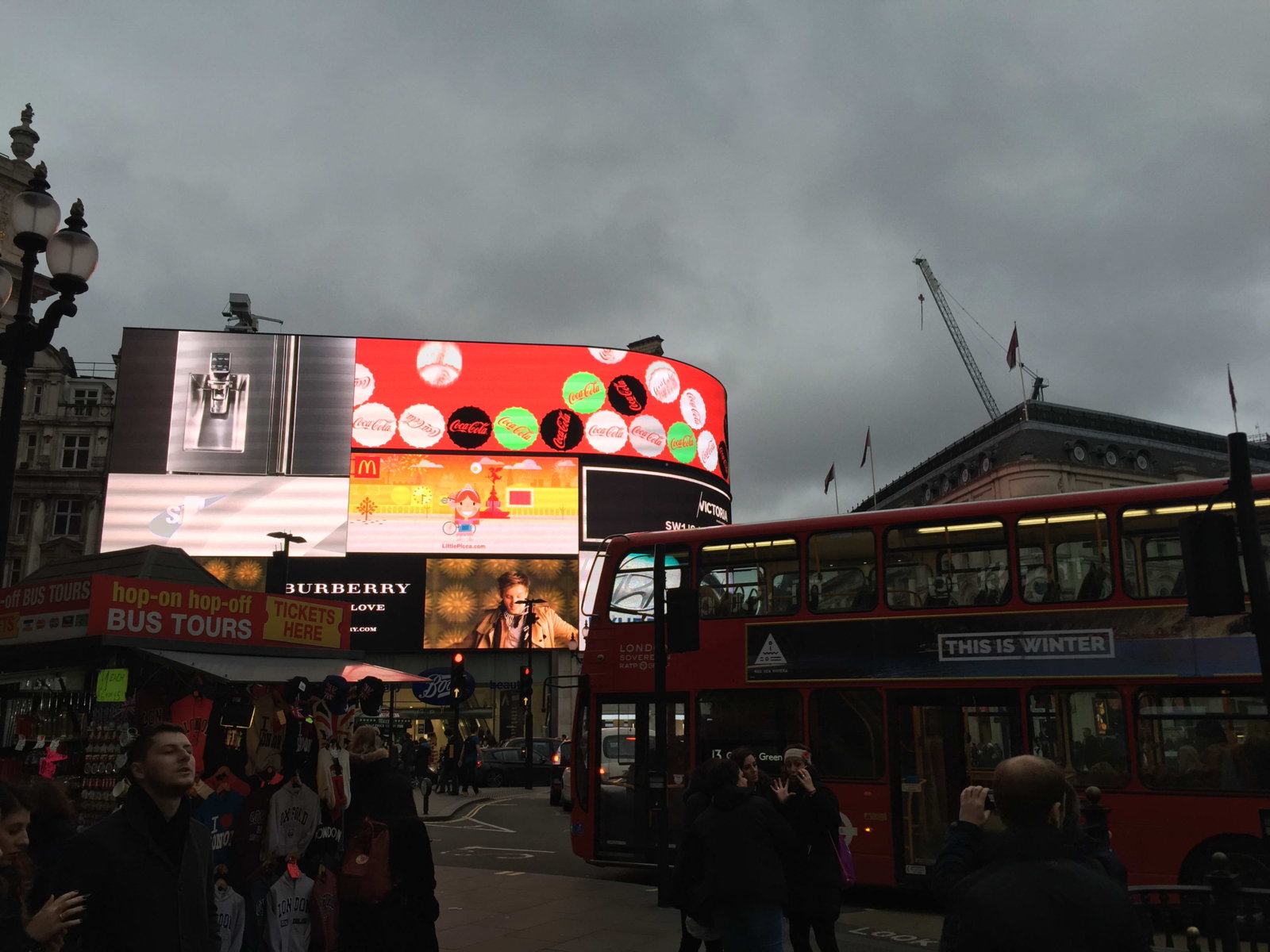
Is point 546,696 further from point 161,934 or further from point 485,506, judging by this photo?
point 161,934

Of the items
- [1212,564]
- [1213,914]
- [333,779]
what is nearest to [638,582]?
[333,779]

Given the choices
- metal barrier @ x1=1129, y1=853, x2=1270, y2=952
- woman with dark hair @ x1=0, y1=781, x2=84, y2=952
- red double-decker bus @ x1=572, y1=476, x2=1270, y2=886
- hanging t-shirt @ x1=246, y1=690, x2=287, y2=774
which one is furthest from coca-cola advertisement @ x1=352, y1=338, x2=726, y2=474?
woman with dark hair @ x1=0, y1=781, x2=84, y2=952

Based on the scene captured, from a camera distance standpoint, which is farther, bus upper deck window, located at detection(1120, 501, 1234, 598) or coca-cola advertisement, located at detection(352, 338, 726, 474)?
coca-cola advertisement, located at detection(352, 338, 726, 474)

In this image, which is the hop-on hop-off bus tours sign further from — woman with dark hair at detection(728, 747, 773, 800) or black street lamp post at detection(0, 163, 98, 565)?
woman with dark hair at detection(728, 747, 773, 800)

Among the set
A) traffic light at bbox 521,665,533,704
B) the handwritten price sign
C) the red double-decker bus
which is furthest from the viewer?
traffic light at bbox 521,665,533,704

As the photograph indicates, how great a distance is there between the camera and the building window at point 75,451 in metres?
55.4

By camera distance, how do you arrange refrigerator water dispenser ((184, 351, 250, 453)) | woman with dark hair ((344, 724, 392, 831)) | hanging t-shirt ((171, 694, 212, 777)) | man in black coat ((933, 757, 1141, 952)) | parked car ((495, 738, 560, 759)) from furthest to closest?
refrigerator water dispenser ((184, 351, 250, 453)) → parked car ((495, 738, 560, 759)) → hanging t-shirt ((171, 694, 212, 777)) → woman with dark hair ((344, 724, 392, 831)) → man in black coat ((933, 757, 1141, 952))

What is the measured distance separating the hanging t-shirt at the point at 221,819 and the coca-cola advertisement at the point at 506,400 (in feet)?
147

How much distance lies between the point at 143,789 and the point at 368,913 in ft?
7.51

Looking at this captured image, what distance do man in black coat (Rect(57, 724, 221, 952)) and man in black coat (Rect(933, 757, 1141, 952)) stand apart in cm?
259

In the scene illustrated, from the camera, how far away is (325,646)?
12148 millimetres

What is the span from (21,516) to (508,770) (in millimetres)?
35122

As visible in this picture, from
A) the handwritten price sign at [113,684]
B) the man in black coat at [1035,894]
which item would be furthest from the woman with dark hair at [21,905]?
the handwritten price sign at [113,684]

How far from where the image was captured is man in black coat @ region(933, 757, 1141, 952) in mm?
2766
